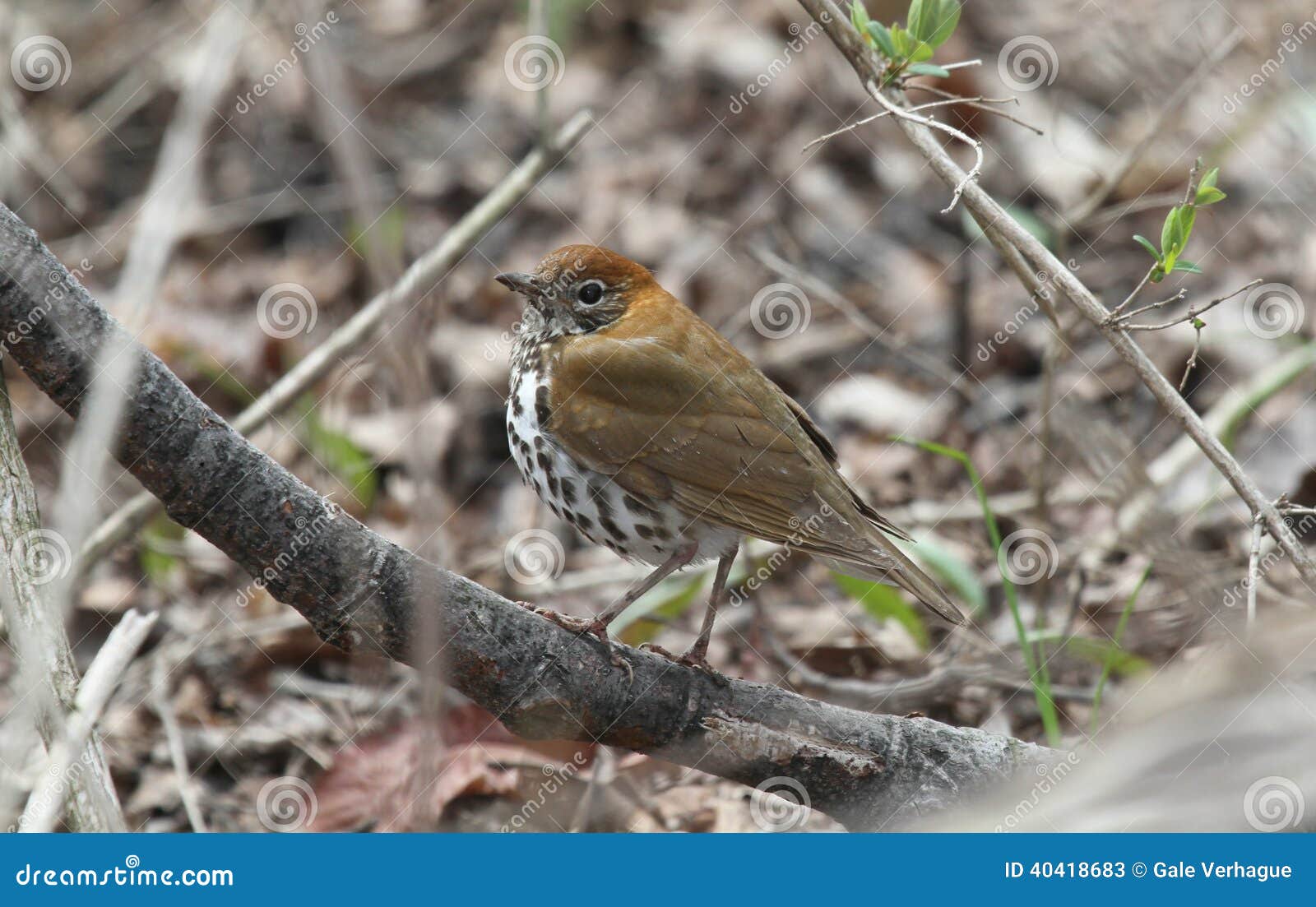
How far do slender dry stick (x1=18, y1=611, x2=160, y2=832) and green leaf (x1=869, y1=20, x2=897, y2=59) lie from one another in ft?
7.83

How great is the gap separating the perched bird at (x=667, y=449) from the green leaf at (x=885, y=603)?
0.64 meters

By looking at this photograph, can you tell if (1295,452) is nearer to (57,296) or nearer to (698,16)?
(57,296)

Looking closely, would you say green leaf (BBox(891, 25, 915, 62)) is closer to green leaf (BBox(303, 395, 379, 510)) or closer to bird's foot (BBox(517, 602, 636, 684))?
bird's foot (BBox(517, 602, 636, 684))

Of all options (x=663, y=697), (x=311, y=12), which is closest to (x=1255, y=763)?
(x=663, y=697)

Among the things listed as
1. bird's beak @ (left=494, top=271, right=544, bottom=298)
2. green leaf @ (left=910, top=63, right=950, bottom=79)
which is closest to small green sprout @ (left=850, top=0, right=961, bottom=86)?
green leaf @ (left=910, top=63, right=950, bottom=79)

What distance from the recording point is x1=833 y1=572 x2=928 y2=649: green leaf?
473 centimetres

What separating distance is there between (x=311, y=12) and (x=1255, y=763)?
6.54 feet

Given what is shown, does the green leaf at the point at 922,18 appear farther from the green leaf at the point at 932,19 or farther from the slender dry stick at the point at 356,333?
the slender dry stick at the point at 356,333

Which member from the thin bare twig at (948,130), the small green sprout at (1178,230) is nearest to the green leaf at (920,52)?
the thin bare twig at (948,130)

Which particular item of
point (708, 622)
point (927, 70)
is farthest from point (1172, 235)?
point (708, 622)

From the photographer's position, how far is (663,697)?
3430 mm

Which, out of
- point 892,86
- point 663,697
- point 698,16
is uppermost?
point 698,16

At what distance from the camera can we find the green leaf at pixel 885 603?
4.73m

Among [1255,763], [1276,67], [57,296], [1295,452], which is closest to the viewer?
[1255,763]
